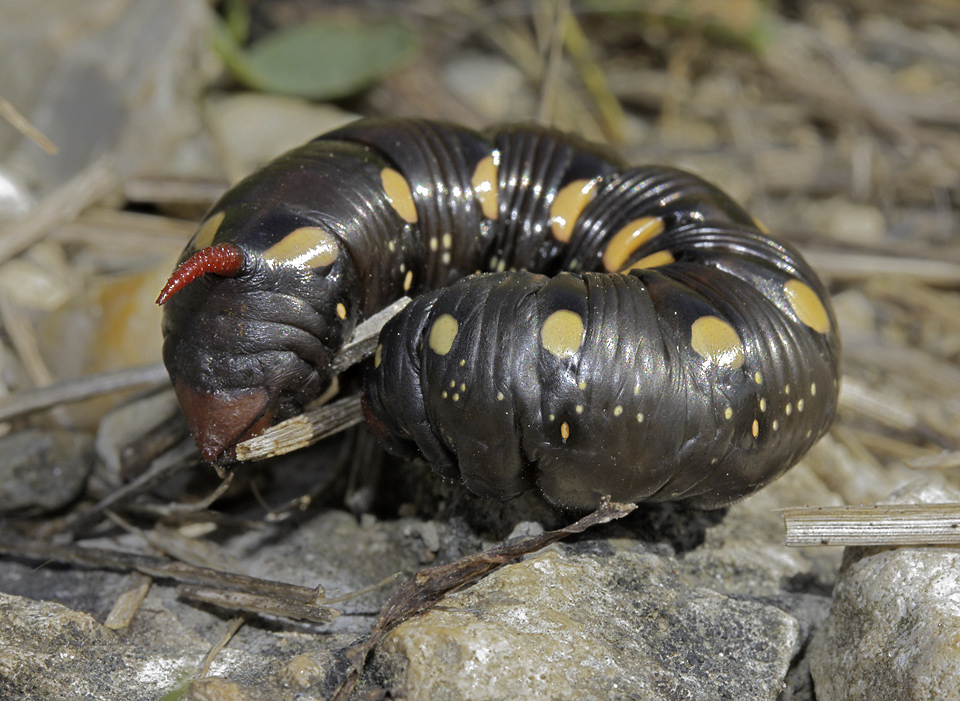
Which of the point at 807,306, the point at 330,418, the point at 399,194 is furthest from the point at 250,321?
the point at 807,306

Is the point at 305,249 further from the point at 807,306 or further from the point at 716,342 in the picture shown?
the point at 807,306

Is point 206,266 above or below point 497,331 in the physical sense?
above

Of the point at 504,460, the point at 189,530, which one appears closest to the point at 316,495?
the point at 189,530

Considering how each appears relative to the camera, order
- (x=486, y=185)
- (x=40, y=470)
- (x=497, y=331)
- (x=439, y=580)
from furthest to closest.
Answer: (x=486, y=185), (x=40, y=470), (x=497, y=331), (x=439, y=580)

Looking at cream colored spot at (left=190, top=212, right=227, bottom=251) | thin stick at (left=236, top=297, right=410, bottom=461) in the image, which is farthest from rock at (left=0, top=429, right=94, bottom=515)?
cream colored spot at (left=190, top=212, right=227, bottom=251)

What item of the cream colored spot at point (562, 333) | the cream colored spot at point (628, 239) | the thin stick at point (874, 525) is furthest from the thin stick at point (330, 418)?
the thin stick at point (874, 525)

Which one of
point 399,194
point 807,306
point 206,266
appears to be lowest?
point 807,306

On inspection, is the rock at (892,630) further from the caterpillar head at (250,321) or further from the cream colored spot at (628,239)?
the caterpillar head at (250,321)
